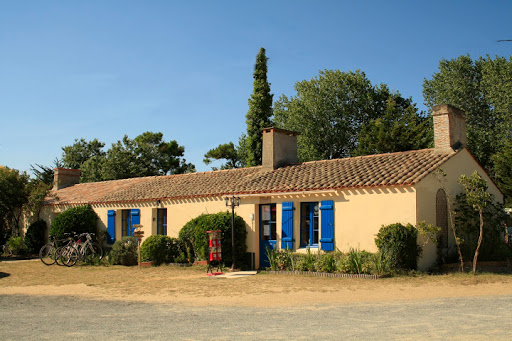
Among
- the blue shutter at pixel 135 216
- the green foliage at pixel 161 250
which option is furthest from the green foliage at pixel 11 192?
the green foliage at pixel 161 250

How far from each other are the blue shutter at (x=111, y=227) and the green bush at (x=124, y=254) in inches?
91.8

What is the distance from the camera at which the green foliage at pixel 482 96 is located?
3294 centimetres

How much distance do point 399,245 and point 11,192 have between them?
63.5ft

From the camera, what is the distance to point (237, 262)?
15.9 metres

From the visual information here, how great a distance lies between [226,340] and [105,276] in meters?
9.74

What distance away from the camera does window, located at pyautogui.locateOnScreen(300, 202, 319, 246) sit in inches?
589

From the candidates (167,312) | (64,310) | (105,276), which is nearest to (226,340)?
(167,312)

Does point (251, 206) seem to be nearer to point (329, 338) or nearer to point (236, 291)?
point (236, 291)

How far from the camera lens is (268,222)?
16.2m

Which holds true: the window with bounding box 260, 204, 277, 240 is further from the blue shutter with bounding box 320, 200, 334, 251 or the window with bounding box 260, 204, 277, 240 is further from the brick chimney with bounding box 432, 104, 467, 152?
the brick chimney with bounding box 432, 104, 467, 152


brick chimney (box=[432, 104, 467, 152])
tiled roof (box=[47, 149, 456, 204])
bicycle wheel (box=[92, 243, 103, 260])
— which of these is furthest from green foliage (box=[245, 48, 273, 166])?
brick chimney (box=[432, 104, 467, 152])

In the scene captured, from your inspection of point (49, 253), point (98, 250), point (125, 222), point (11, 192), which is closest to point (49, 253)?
point (49, 253)

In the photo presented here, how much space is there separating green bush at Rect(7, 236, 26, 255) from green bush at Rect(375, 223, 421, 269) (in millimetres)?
18742

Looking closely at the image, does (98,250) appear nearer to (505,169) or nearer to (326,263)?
(326,263)
